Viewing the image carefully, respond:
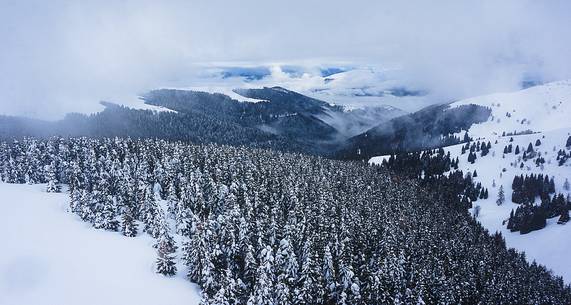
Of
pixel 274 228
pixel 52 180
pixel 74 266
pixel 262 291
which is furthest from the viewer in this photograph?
pixel 52 180

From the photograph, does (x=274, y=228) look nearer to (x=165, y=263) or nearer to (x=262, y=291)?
(x=165, y=263)

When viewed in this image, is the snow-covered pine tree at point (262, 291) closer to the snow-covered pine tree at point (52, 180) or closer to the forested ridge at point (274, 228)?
the forested ridge at point (274, 228)

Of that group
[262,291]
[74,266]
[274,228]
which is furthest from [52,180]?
[262,291]

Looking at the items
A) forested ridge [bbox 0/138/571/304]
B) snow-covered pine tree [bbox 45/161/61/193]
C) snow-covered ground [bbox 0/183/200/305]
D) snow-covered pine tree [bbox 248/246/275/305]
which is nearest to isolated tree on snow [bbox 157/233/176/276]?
forested ridge [bbox 0/138/571/304]

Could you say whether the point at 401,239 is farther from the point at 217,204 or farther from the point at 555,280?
the point at 555,280

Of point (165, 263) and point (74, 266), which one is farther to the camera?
point (165, 263)

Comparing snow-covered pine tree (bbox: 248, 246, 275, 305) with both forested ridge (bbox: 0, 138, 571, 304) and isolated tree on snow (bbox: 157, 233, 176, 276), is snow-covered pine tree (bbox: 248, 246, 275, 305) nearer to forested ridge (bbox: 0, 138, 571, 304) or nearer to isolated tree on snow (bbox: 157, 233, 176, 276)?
forested ridge (bbox: 0, 138, 571, 304)
